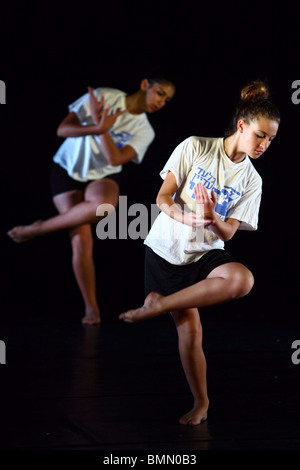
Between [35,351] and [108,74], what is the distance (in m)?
1.96

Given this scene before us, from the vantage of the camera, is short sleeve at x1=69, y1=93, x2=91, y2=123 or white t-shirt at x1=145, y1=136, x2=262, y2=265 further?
short sleeve at x1=69, y1=93, x2=91, y2=123

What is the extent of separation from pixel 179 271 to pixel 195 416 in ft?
1.35

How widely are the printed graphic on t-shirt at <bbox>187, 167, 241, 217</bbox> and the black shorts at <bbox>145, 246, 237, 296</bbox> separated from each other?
0.13 m

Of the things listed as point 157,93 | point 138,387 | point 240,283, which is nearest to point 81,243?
point 157,93

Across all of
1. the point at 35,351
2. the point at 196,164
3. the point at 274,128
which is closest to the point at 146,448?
the point at 196,164

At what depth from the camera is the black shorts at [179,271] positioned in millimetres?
2102

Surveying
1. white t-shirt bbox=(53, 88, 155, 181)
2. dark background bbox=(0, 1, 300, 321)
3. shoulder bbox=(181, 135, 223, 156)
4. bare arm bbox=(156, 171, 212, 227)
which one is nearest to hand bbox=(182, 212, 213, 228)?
bare arm bbox=(156, 171, 212, 227)

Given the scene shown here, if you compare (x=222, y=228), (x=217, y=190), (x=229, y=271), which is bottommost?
(x=229, y=271)

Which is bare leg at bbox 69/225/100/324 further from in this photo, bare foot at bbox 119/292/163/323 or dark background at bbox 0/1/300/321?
bare foot at bbox 119/292/163/323

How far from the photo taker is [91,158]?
367 centimetres

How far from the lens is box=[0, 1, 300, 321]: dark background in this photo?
13.8ft

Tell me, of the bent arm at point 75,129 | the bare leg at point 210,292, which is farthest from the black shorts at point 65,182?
the bare leg at point 210,292

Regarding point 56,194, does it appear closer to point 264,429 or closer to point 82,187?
point 82,187

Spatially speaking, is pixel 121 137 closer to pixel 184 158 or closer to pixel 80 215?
pixel 80 215
